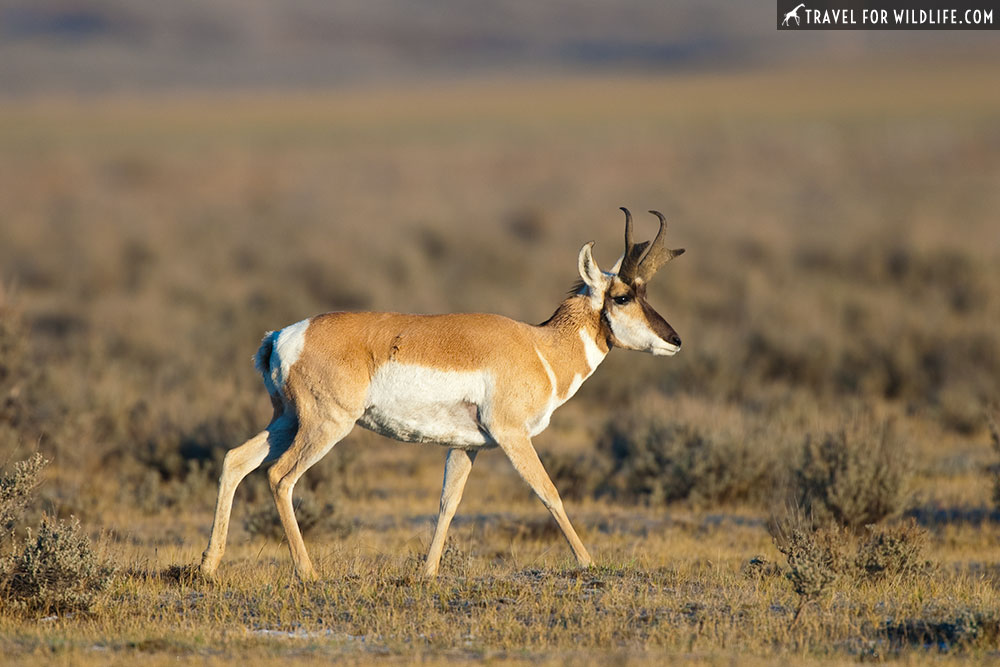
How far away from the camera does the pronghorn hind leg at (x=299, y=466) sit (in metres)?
9.11

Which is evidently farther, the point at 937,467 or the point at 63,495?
the point at 937,467

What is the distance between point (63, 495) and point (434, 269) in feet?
67.4

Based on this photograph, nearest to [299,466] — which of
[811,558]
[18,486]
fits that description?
[18,486]

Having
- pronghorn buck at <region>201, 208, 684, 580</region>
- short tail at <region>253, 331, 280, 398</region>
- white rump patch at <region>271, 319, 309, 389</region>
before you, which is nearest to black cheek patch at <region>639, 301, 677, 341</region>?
pronghorn buck at <region>201, 208, 684, 580</region>

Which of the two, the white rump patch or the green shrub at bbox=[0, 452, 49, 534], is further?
the white rump patch

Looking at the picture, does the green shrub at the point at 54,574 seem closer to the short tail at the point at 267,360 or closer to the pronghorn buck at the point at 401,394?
the pronghorn buck at the point at 401,394

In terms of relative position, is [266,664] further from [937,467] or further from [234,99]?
[234,99]

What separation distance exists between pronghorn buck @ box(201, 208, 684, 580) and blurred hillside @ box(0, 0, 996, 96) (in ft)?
356

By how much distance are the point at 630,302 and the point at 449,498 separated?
208 cm

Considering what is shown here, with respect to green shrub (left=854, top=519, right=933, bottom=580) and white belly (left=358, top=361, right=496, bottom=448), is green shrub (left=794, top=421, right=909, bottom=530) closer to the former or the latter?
green shrub (left=854, top=519, right=933, bottom=580)

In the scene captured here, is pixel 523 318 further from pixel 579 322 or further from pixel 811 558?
pixel 811 558

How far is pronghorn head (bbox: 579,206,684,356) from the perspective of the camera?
9.78m

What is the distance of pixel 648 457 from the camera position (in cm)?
1460

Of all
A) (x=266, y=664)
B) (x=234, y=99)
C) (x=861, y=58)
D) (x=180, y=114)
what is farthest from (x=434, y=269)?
(x=861, y=58)
